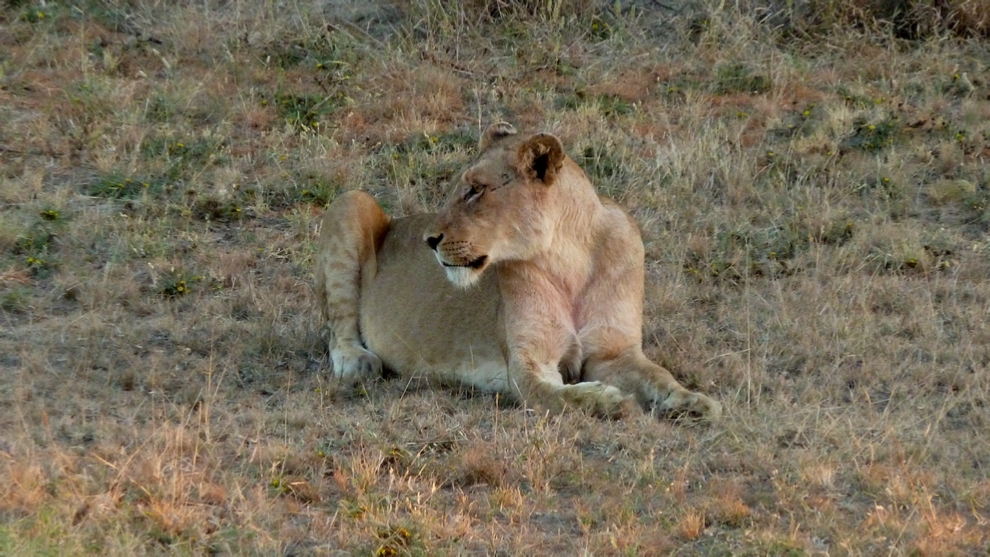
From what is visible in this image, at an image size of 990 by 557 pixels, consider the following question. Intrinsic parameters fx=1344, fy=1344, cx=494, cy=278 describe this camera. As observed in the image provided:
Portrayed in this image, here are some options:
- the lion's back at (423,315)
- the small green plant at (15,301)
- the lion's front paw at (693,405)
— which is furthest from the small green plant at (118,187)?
the lion's front paw at (693,405)

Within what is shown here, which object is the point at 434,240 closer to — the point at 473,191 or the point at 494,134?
the point at 473,191

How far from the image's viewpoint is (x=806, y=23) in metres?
10.5

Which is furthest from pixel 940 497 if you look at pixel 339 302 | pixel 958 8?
pixel 958 8

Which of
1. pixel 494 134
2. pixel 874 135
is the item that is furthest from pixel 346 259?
pixel 874 135

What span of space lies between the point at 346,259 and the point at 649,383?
2.20 meters

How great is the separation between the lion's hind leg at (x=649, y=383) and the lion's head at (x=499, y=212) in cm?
60

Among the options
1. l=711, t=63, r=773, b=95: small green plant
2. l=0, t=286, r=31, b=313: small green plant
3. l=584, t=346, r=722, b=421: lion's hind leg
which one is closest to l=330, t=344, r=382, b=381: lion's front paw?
l=584, t=346, r=722, b=421: lion's hind leg

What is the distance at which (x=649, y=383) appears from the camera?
5.72 m

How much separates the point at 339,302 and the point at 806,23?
5131 mm

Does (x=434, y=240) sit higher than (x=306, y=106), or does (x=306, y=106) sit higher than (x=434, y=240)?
(x=434, y=240)

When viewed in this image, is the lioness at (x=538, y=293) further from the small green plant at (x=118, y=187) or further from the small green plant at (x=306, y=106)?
the small green plant at (x=306, y=106)

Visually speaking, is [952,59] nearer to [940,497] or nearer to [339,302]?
[339,302]

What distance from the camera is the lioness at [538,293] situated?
577cm

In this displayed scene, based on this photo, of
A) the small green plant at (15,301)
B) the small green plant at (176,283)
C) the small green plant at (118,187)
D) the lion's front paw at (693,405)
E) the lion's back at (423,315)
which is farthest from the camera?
the small green plant at (118,187)
